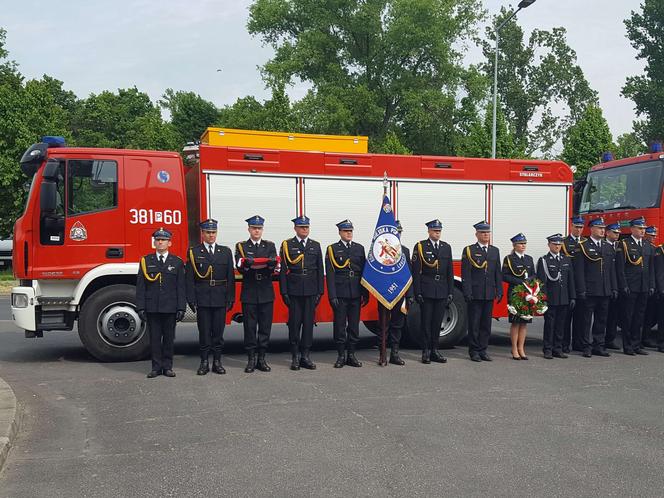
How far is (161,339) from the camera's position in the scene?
27.7 ft

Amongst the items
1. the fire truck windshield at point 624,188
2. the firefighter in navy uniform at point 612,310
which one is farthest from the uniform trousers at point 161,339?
the fire truck windshield at point 624,188

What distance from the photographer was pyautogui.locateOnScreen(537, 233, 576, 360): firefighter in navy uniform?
9750 mm

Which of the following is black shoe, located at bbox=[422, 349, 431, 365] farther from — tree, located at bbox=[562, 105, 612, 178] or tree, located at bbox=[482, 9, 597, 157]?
tree, located at bbox=[482, 9, 597, 157]

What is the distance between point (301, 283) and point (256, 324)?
772 millimetres

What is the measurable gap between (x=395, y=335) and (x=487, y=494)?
16.2 ft

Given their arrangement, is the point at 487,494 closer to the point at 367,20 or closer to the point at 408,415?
the point at 408,415

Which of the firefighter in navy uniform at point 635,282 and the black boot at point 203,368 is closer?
the black boot at point 203,368

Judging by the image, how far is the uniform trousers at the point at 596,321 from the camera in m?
10.1

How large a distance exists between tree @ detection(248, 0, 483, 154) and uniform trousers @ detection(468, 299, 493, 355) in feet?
93.8

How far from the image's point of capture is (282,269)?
8844 millimetres

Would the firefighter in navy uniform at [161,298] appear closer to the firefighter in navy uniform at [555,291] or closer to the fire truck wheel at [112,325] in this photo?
the fire truck wheel at [112,325]

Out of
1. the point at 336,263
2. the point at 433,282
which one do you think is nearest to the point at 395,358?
the point at 433,282

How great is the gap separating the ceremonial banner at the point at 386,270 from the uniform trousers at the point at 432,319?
54 centimetres

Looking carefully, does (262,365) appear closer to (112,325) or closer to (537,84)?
(112,325)
